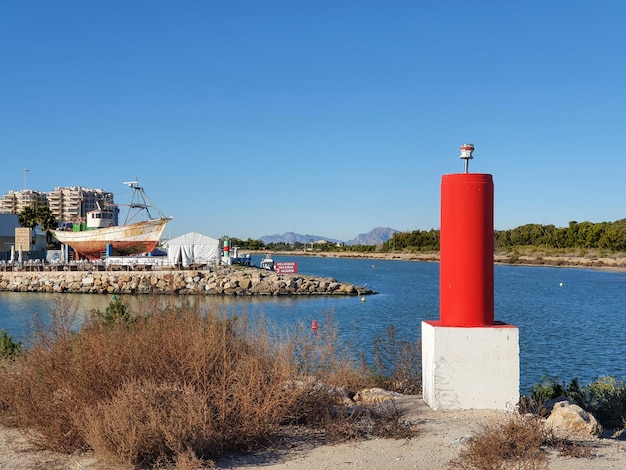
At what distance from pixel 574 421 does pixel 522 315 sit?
90.3 feet

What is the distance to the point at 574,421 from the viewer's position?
748 centimetres

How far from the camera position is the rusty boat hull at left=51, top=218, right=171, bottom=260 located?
2437 inches

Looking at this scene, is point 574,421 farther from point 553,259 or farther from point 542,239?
point 542,239

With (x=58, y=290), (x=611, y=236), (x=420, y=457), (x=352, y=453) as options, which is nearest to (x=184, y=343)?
(x=352, y=453)

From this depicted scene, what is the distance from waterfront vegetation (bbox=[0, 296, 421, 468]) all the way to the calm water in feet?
3.60

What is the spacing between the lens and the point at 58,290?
48094 millimetres

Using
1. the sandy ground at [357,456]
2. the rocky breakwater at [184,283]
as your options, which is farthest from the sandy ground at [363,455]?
the rocky breakwater at [184,283]

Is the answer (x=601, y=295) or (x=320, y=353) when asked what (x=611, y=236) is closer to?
(x=601, y=295)

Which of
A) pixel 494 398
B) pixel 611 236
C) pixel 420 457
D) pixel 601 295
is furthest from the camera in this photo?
pixel 611 236

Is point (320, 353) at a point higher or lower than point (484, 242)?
lower

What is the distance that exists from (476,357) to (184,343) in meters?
3.84

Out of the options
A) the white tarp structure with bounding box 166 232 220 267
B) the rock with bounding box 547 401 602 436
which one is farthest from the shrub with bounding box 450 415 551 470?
the white tarp structure with bounding box 166 232 220 267

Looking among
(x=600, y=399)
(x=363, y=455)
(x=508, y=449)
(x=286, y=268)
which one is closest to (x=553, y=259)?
(x=286, y=268)

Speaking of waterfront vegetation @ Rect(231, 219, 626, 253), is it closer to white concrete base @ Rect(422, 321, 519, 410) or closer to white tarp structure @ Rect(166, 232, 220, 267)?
white tarp structure @ Rect(166, 232, 220, 267)
